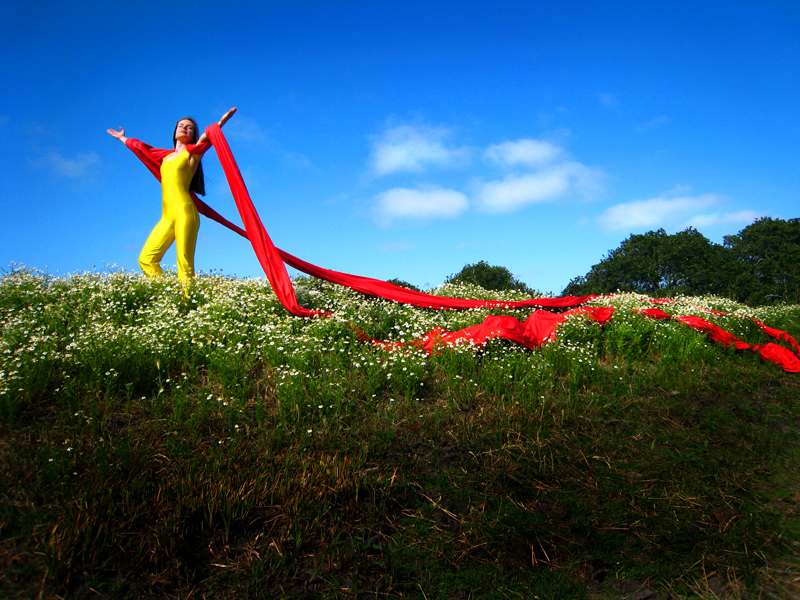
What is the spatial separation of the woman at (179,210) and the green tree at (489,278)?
9.83 m

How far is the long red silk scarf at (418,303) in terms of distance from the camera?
6.95 meters

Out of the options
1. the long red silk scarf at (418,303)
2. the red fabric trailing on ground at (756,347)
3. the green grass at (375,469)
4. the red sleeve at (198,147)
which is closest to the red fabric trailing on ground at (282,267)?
the long red silk scarf at (418,303)

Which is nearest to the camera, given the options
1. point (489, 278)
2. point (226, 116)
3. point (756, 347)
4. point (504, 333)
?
point (504, 333)

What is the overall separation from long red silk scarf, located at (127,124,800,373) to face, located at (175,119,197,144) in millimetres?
495

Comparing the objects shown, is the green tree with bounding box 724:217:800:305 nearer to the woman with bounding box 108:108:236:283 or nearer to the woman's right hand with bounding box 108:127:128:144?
the woman with bounding box 108:108:236:283

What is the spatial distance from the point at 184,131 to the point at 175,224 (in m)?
1.98

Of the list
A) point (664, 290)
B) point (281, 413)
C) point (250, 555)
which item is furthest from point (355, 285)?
point (664, 290)

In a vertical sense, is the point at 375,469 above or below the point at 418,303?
below

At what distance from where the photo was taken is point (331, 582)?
2.56 m

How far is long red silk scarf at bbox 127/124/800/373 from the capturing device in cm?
695

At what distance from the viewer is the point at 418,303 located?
9.91 m

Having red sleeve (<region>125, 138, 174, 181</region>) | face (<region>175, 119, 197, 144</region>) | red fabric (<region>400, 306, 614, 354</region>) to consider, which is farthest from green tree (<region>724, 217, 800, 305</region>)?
red sleeve (<region>125, 138, 174, 181</region>)

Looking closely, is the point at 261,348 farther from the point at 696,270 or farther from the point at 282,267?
the point at 696,270

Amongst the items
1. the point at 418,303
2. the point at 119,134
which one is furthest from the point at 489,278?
the point at 119,134
